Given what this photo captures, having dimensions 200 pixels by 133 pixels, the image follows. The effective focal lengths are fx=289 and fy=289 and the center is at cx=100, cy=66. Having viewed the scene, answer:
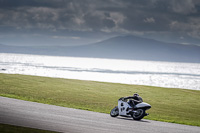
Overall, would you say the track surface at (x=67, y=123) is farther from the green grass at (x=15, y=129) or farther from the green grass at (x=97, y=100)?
the green grass at (x=97, y=100)

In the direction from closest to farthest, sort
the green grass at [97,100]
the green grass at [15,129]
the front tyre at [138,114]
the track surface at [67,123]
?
the green grass at [15,129], the track surface at [67,123], the front tyre at [138,114], the green grass at [97,100]

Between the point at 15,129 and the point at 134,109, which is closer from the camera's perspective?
the point at 15,129

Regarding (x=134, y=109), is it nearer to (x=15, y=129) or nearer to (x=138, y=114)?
(x=138, y=114)

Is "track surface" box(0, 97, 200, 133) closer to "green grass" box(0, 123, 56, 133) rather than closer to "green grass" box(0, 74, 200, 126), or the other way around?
"green grass" box(0, 123, 56, 133)

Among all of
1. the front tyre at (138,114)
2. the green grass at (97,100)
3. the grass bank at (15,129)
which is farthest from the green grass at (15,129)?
the green grass at (97,100)

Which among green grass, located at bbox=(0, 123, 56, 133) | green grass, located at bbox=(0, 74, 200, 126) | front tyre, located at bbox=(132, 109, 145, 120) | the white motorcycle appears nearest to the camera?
green grass, located at bbox=(0, 123, 56, 133)

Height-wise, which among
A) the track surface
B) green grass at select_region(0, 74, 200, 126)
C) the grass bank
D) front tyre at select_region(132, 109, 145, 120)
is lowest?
the grass bank

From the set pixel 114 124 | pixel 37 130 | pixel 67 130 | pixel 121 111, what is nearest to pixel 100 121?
pixel 114 124

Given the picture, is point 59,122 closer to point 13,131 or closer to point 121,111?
point 13,131

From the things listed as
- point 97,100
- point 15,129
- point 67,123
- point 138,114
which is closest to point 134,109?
point 138,114

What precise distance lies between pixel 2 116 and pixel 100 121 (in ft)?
17.6

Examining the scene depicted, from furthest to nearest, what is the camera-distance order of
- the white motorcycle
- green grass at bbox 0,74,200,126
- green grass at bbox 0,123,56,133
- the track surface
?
green grass at bbox 0,74,200,126
the white motorcycle
the track surface
green grass at bbox 0,123,56,133

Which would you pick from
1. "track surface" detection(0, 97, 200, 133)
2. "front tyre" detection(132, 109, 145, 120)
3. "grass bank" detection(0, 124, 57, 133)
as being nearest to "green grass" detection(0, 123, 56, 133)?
"grass bank" detection(0, 124, 57, 133)

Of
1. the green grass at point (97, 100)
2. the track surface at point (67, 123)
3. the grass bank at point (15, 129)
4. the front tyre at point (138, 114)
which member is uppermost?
the green grass at point (97, 100)
